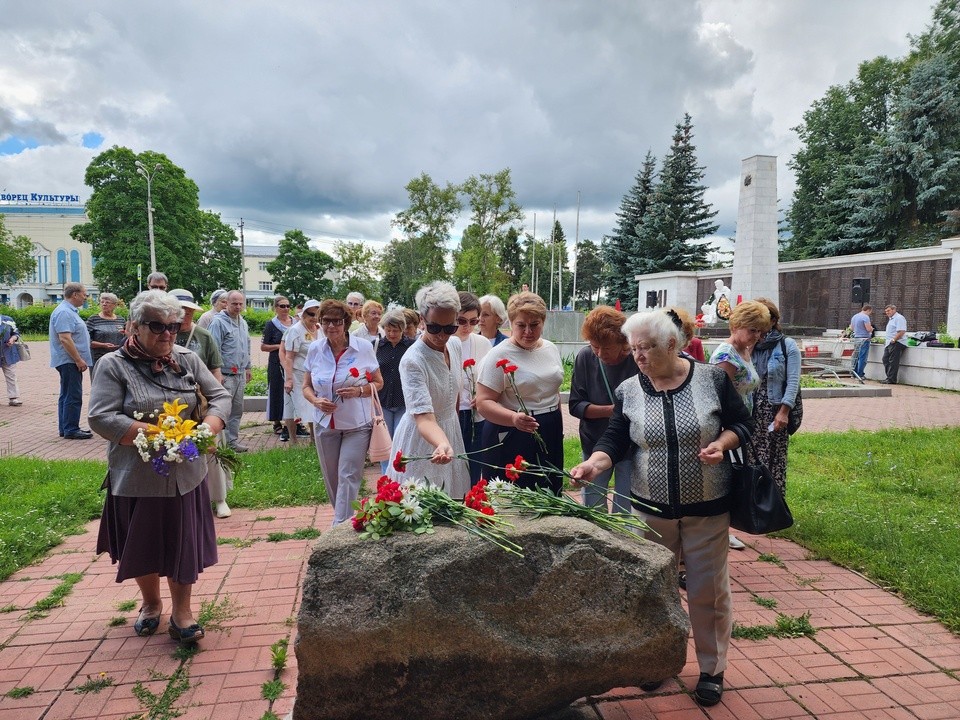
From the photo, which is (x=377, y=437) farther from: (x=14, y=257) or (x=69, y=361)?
(x=14, y=257)

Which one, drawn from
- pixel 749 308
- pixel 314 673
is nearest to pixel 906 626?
pixel 749 308

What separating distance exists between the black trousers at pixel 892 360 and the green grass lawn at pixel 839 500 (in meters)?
7.59

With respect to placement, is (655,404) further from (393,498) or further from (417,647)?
(417,647)

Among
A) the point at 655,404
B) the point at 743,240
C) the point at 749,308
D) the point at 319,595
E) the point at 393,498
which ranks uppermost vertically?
the point at 743,240

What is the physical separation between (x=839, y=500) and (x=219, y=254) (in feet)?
200

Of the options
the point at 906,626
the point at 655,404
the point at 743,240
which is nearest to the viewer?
the point at 655,404

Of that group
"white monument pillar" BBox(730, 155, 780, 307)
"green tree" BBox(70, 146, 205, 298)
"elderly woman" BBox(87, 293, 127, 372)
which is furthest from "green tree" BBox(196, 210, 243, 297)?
"elderly woman" BBox(87, 293, 127, 372)

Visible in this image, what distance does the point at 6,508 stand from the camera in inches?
204

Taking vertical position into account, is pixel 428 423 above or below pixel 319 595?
above

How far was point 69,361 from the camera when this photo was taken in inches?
330

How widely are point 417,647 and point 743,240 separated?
22475 millimetres

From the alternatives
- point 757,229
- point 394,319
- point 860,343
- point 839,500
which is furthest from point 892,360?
point 394,319

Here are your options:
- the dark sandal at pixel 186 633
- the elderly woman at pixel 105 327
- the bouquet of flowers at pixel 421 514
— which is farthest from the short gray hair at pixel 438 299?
the elderly woman at pixel 105 327

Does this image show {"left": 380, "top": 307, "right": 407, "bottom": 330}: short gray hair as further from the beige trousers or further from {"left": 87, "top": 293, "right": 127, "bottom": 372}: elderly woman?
{"left": 87, "top": 293, "right": 127, "bottom": 372}: elderly woman
